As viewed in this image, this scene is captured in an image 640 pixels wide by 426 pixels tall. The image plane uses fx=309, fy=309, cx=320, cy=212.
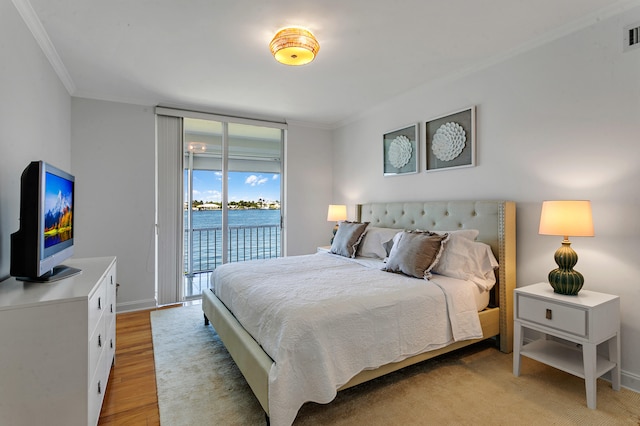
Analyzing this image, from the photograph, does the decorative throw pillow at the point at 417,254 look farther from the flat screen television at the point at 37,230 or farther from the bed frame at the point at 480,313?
the flat screen television at the point at 37,230

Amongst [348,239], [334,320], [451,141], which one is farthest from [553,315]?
[348,239]

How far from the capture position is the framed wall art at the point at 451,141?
3.04 metres

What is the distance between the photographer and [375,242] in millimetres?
3461

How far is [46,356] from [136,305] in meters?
2.64

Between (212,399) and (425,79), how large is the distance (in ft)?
11.4

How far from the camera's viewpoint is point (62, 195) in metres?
2.07

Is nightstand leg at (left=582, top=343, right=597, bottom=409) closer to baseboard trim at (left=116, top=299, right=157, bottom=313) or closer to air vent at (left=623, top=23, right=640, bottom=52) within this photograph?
air vent at (left=623, top=23, right=640, bottom=52)

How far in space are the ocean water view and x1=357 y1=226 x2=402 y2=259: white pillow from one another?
182cm

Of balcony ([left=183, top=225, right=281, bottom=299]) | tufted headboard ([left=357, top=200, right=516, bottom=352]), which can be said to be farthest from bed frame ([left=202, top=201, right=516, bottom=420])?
balcony ([left=183, top=225, right=281, bottom=299])

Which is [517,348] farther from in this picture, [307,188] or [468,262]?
[307,188]

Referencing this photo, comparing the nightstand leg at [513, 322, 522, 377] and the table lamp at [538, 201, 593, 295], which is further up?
the table lamp at [538, 201, 593, 295]

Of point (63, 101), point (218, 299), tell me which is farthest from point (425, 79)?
point (63, 101)

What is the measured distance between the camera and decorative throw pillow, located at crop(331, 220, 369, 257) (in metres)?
3.48

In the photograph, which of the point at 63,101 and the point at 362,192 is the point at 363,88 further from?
the point at 63,101
